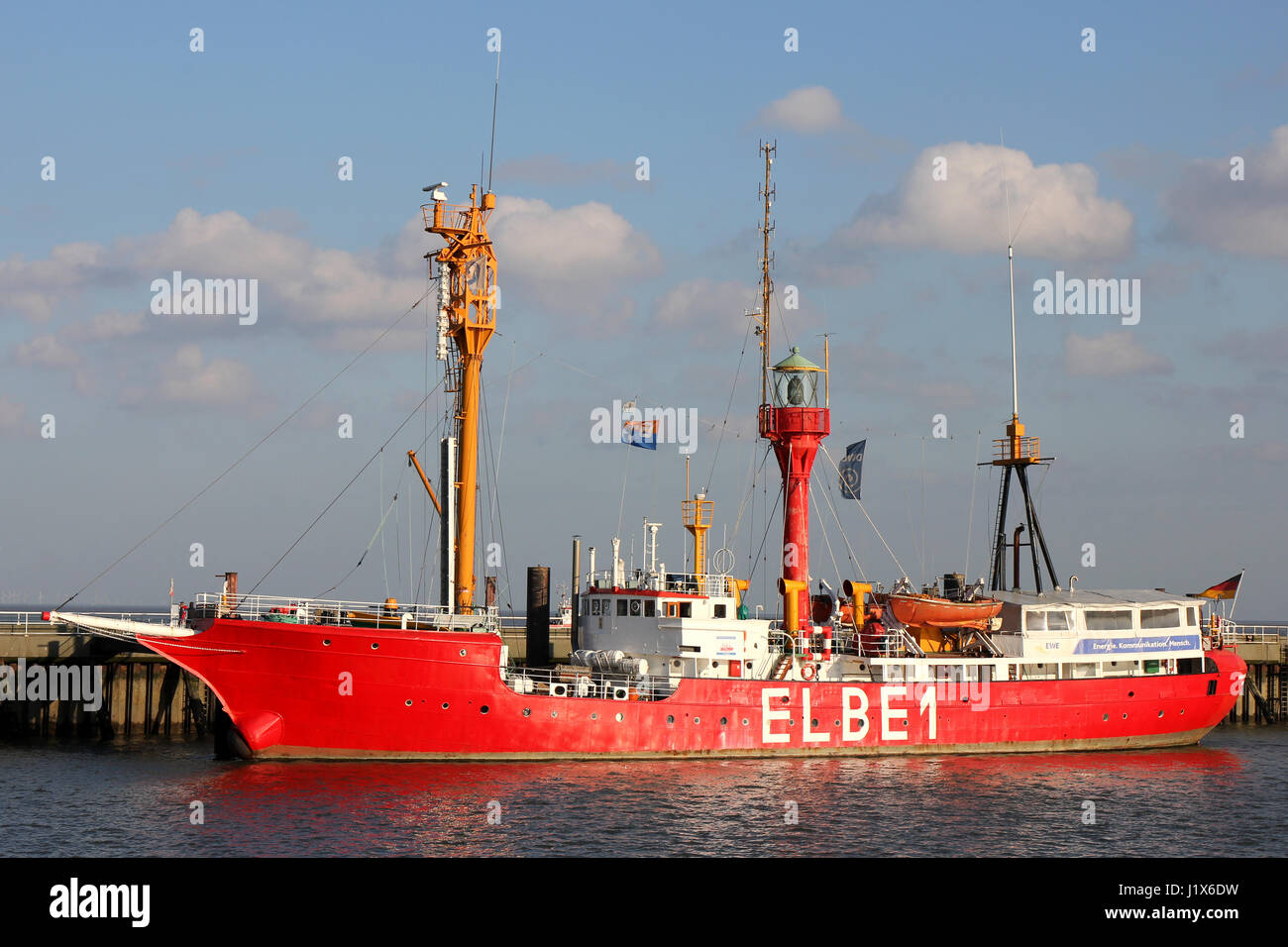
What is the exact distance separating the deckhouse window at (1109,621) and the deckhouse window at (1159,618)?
68 centimetres

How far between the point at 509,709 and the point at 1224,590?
2660cm

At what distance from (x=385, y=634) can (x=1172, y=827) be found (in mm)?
20653

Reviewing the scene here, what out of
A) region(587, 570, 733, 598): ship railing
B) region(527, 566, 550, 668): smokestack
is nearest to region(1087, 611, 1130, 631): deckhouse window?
region(587, 570, 733, 598): ship railing

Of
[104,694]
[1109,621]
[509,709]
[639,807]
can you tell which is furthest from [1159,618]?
[104,694]

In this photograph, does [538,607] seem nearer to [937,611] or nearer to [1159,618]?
[937,611]

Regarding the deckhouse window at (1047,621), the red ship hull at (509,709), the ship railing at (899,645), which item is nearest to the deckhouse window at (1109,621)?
the deckhouse window at (1047,621)

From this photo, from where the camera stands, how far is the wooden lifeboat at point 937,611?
3969 centimetres

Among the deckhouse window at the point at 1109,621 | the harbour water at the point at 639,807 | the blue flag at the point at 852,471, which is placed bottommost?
the harbour water at the point at 639,807

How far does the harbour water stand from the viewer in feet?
84.4

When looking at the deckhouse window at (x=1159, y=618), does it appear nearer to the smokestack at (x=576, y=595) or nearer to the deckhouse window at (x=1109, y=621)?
the deckhouse window at (x=1109, y=621)

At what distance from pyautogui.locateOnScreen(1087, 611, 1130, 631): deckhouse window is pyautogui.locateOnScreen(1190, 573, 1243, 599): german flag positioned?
392cm

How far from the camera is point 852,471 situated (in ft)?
134
